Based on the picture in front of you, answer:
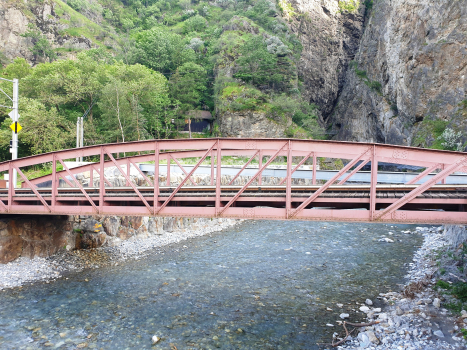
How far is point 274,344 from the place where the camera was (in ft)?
32.1

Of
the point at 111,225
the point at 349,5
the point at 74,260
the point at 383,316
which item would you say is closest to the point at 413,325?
the point at 383,316

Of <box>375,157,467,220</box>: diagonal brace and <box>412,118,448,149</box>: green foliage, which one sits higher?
<box>412,118,448,149</box>: green foliage

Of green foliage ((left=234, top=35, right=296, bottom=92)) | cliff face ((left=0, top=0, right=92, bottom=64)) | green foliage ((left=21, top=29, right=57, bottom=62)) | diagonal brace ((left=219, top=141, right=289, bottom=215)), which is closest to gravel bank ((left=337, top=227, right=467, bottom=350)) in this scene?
diagonal brace ((left=219, top=141, right=289, bottom=215))

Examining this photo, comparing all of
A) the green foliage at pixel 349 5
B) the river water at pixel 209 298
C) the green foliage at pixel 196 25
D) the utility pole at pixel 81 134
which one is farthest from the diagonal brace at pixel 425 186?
the green foliage at pixel 196 25

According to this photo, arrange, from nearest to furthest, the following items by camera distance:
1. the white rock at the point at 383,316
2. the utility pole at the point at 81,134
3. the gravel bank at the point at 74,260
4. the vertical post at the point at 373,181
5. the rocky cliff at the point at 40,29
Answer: the vertical post at the point at 373,181 < the white rock at the point at 383,316 < the gravel bank at the point at 74,260 < the utility pole at the point at 81,134 < the rocky cliff at the point at 40,29

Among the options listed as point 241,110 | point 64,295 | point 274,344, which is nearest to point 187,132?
point 241,110

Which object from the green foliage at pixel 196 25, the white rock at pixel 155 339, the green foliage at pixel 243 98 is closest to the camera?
the white rock at pixel 155 339

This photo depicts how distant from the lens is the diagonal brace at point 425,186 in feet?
28.8

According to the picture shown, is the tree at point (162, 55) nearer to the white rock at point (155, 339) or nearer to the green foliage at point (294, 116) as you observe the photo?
the green foliage at point (294, 116)

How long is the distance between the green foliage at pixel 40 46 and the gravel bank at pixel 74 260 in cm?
6797

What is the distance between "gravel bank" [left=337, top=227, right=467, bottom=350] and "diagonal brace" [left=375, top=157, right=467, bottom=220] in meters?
3.59

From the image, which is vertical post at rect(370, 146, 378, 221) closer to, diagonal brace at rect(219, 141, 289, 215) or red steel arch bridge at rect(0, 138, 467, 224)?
red steel arch bridge at rect(0, 138, 467, 224)

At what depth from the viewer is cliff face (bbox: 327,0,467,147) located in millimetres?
35344

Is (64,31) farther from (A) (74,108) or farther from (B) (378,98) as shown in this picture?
(B) (378,98)
